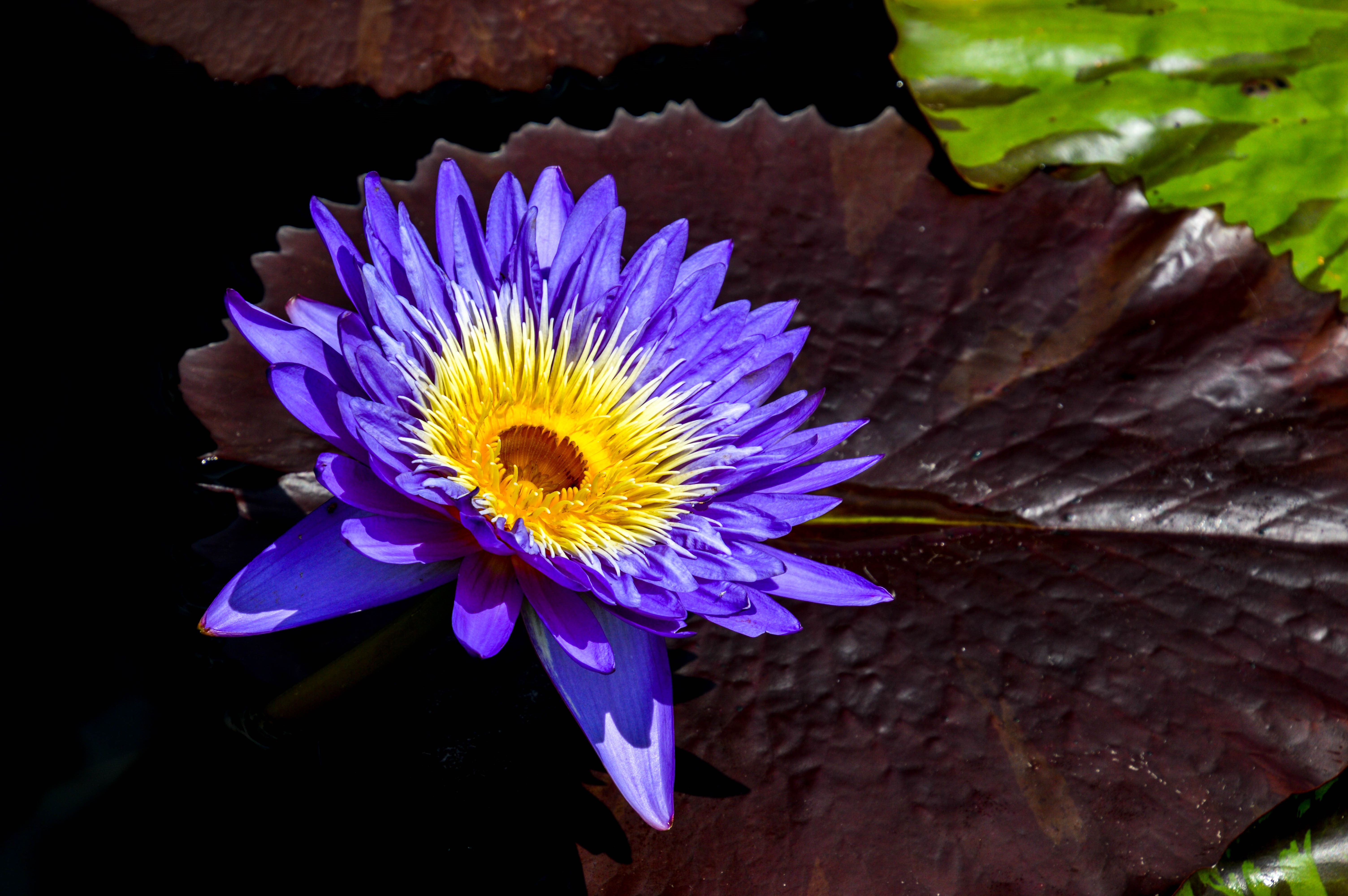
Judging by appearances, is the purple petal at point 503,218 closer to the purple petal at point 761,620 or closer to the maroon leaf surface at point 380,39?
the purple petal at point 761,620

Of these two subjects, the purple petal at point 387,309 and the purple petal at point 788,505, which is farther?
the purple petal at point 788,505

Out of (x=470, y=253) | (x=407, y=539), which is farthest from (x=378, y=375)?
Answer: (x=470, y=253)

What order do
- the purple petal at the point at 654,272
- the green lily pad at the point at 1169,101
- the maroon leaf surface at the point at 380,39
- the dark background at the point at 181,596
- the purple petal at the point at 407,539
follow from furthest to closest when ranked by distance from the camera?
the maroon leaf surface at the point at 380,39, the green lily pad at the point at 1169,101, the dark background at the point at 181,596, the purple petal at the point at 654,272, the purple petal at the point at 407,539

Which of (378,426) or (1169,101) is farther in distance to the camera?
(1169,101)

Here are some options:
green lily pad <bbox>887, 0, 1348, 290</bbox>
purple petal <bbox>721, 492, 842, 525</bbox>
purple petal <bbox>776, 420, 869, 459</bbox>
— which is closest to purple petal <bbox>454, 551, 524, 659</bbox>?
purple petal <bbox>721, 492, 842, 525</bbox>

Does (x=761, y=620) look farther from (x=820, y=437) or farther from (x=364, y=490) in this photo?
(x=364, y=490)

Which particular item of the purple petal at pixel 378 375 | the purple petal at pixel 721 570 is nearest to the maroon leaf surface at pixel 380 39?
the purple petal at pixel 378 375

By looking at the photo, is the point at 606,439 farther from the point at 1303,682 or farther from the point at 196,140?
the point at 196,140

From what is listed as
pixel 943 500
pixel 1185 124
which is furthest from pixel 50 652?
pixel 1185 124
